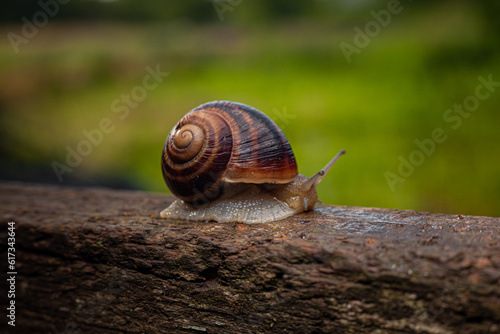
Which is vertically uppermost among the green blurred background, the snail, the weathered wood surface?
the green blurred background

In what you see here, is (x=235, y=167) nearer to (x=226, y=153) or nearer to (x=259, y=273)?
(x=226, y=153)

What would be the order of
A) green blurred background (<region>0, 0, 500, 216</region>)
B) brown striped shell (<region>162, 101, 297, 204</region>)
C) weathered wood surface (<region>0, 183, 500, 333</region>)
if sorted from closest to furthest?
weathered wood surface (<region>0, 183, 500, 333</region>)
brown striped shell (<region>162, 101, 297, 204</region>)
green blurred background (<region>0, 0, 500, 216</region>)

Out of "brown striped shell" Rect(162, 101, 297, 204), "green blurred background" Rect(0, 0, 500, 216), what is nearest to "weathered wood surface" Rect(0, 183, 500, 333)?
"brown striped shell" Rect(162, 101, 297, 204)

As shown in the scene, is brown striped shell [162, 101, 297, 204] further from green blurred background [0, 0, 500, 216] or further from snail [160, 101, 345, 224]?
green blurred background [0, 0, 500, 216]

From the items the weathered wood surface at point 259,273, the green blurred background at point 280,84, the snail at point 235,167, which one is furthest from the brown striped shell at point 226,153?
the green blurred background at point 280,84

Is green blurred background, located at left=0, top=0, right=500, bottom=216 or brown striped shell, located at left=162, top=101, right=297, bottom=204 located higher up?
green blurred background, located at left=0, top=0, right=500, bottom=216

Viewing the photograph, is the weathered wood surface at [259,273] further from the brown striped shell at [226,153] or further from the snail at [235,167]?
the brown striped shell at [226,153]

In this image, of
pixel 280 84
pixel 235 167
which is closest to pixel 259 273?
pixel 235 167

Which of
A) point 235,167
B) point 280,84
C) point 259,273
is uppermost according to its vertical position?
point 280,84
